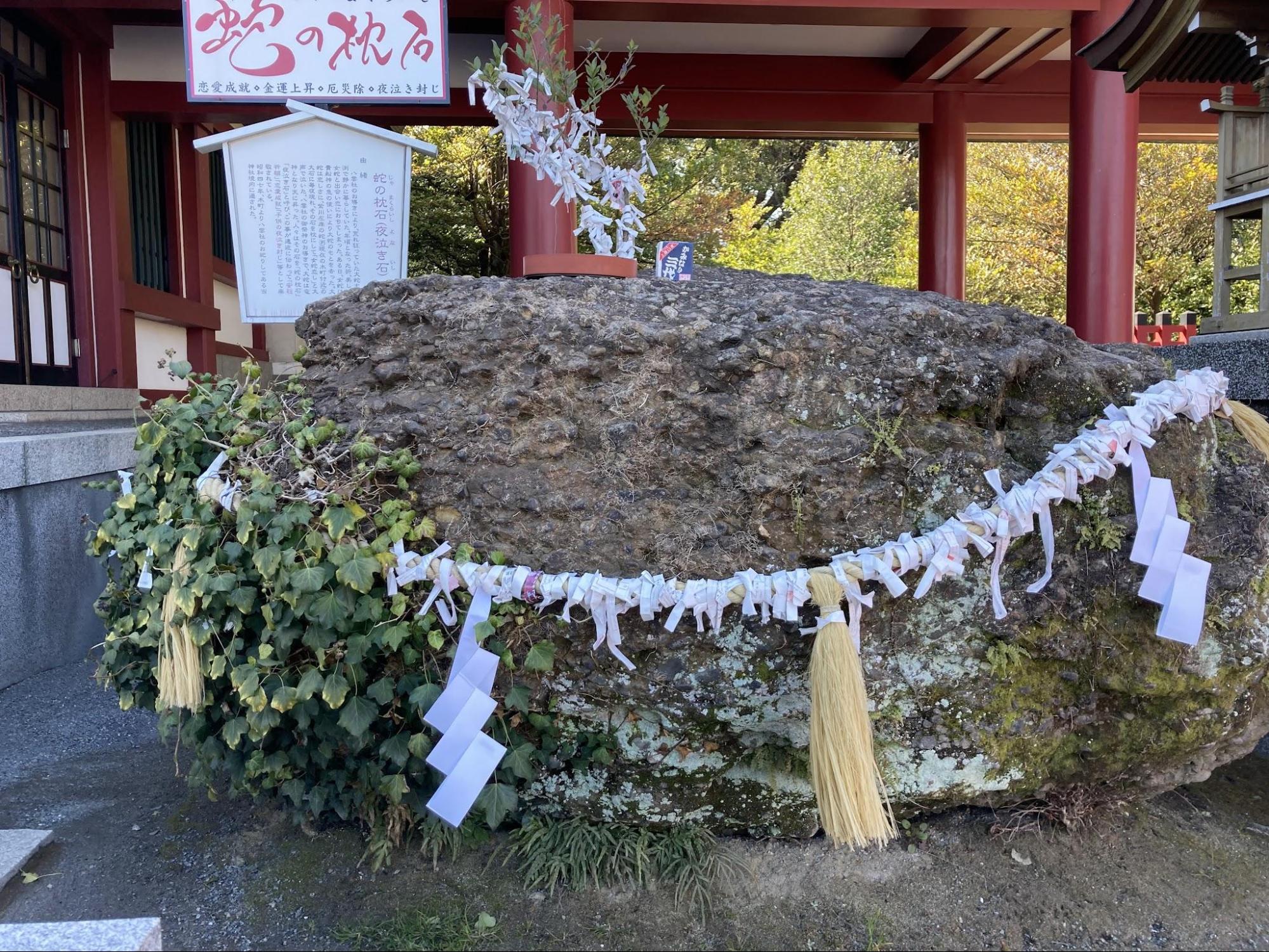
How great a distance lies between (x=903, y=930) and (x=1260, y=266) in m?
3.21

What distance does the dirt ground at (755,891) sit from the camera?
6.64 ft

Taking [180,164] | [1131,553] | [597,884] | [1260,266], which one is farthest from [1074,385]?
[180,164]

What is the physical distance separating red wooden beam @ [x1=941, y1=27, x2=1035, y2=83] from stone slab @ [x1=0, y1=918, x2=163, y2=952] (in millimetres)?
8353

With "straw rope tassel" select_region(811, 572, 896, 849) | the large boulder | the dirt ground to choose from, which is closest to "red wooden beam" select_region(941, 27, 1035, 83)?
the large boulder

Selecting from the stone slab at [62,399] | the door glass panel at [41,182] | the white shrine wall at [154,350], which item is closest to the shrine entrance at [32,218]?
the door glass panel at [41,182]

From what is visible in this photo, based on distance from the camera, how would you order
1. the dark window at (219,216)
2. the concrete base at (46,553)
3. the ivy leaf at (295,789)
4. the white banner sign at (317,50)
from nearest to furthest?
the ivy leaf at (295,789) < the concrete base at (46,553) < the white banner sign at (317,50) < the dark window at (219,216)

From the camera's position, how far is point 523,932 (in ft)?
6.60

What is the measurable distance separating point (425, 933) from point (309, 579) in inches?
32.5

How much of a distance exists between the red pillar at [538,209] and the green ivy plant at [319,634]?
3824 millimetres

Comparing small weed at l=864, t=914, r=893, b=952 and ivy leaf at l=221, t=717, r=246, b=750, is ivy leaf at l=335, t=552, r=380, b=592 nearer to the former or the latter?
ivy leaf at l=221, t=717, r=246, b=750

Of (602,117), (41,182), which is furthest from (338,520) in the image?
(602,117)

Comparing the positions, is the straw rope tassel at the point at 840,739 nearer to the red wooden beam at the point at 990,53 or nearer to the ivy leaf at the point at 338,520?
the ivy leaf at the point at 338,520

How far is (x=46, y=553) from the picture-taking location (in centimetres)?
392

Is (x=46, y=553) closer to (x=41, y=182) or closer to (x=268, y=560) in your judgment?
(x=268, y=560)
